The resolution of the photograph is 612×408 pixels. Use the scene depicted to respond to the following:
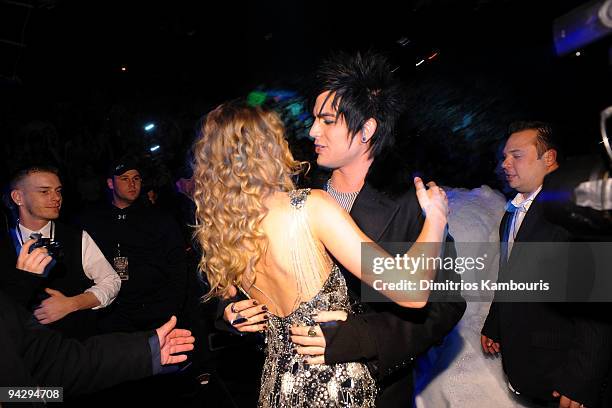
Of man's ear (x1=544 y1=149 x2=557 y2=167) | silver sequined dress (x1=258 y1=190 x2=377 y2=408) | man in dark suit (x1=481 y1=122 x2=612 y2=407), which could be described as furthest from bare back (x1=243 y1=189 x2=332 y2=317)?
man's ear (x1=544 y1=149 x2=557 y2=167)

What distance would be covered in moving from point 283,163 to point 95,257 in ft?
7.72

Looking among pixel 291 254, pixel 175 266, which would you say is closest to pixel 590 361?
pixel 291 254

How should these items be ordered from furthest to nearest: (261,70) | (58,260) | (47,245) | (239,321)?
(261,70) < (58,260) < (47,245) < (239,321)

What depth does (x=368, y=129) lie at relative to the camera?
253 centimetres

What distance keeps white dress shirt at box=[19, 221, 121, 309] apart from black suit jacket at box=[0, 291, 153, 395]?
1504 millimetres

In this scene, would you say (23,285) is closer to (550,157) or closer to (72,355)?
(72,355)

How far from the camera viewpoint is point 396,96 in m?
2.60

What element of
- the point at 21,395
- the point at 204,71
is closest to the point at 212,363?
the point at 21,395

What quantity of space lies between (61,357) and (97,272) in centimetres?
178

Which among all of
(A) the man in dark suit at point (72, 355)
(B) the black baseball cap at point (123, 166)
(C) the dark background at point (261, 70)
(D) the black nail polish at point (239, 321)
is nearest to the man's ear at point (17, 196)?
(B) the black baseball cap at point (123, 166)

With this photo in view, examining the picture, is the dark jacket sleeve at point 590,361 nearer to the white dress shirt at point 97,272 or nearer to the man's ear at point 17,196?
the white dress shirt at point 97,272

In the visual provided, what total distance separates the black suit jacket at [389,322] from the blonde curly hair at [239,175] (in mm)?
482

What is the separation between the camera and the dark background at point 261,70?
179 inches

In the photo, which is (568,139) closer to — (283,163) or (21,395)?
(283,163)
